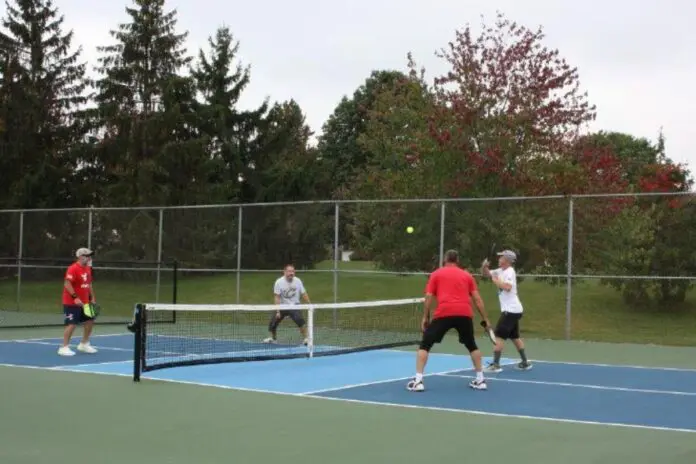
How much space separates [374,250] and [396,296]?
4.04m

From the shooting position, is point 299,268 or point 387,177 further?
point 387,177

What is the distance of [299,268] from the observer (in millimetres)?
22672

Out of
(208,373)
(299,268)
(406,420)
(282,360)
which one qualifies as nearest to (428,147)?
(299,268)

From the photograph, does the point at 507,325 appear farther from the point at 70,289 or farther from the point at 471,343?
the point at 70,289

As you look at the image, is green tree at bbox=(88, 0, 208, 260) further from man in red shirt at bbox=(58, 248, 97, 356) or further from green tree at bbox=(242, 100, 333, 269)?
man in red shirt at bbox=(58, 248, 97, 356)

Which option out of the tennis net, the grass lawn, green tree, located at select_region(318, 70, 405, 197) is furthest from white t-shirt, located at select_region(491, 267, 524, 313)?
green tree, located at select_region(318, 70, 405, 197)

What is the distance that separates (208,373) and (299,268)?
10619mm

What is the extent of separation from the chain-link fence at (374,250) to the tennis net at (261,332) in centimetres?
96

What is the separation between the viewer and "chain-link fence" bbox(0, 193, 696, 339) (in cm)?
1873

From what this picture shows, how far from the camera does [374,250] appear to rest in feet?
69.3

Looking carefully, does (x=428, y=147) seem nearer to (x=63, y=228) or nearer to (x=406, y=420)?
(x=63, y=228)

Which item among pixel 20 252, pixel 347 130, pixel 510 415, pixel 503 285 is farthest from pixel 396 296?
pixel 347 130

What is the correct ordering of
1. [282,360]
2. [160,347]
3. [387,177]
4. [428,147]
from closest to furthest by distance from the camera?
[282,360] < [160,347] < [428,147] < [387,177]

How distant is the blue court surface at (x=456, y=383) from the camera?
935 centimetres
